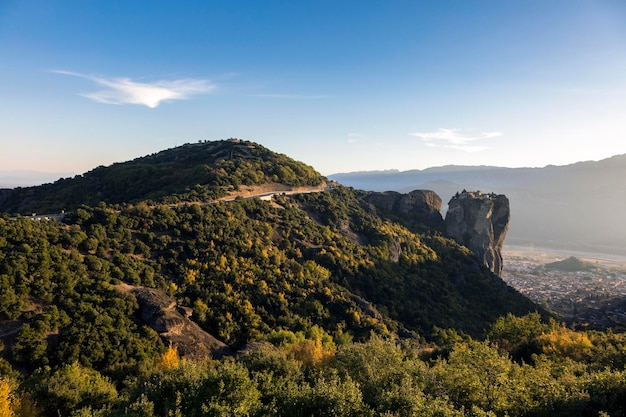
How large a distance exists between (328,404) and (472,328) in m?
48.7

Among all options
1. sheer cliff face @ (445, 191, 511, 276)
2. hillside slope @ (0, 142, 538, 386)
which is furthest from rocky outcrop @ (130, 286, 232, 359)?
sheer cliff face @ (445, 191, 511, 276)

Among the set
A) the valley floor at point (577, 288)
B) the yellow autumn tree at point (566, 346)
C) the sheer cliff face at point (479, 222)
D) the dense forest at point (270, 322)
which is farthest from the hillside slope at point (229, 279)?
the valley floor at point (577, 288)

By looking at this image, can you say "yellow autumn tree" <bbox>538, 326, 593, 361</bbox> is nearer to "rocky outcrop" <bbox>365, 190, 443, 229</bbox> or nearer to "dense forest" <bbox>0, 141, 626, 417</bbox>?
"dense forest" <bbox>0, 141, 626, 417</bbox>

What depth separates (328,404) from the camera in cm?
1691

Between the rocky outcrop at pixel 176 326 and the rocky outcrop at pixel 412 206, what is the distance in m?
70.9

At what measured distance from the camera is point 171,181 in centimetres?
7631

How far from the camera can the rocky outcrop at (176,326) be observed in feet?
105

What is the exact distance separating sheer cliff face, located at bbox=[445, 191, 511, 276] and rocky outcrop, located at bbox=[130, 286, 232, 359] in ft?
262

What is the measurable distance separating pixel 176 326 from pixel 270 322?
A: 38.4 ft

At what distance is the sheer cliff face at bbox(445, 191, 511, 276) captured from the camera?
311ft

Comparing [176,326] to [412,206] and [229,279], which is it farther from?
[412,206]

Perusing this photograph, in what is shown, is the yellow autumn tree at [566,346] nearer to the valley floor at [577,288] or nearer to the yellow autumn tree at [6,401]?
the yellow autumn tree at [6,401]

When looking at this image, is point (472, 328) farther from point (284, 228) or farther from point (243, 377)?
point (243, 377)

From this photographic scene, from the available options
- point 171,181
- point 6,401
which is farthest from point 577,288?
point 6,401
